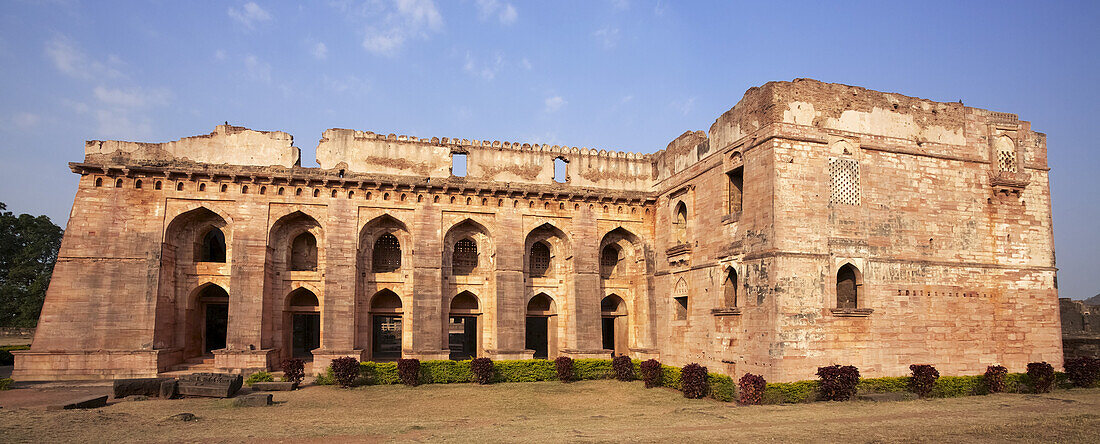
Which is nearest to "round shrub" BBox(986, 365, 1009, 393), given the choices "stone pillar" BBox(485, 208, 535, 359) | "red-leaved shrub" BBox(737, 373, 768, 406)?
"red-leaved shrub" BBox(737, 373, 768, 406)

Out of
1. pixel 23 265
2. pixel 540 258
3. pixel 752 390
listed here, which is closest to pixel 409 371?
pixel 540 258

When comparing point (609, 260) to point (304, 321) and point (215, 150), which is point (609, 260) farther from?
point (304, 321)

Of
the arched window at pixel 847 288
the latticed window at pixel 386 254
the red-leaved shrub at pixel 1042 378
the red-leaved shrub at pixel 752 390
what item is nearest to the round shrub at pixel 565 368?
the red-leaved shrub at pixel 752 390

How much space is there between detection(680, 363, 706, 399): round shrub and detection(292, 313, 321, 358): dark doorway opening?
53.8ft

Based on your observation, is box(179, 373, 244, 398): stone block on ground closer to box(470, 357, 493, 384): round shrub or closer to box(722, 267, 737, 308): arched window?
box(470, 357, 493, 384): round shrub

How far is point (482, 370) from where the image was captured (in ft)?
64.7

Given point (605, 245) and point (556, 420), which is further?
point (605, 245)

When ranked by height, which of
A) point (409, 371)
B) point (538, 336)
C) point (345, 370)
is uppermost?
point (538, 336)

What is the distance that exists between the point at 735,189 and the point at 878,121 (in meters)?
3.95

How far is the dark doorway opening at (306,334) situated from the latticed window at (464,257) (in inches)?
311

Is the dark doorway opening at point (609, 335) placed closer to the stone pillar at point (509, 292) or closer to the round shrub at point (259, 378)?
the stone pillar at point (509, 292)

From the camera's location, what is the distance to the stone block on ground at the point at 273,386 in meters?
17.3

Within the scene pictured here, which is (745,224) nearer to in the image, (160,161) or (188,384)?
(188,384)

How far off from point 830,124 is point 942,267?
15.7ft
